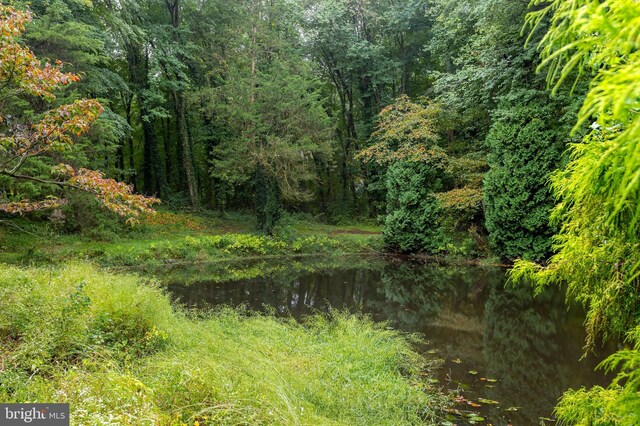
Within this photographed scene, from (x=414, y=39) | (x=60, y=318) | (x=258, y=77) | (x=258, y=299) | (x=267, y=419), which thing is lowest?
(x=258, y=299)

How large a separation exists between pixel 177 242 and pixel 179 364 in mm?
12379

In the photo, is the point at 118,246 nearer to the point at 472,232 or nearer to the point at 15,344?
the point at 15,344

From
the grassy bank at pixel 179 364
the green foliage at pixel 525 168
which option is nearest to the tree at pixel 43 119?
the grassy bank at pixel 179 364

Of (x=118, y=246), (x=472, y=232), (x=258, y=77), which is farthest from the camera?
(x=258, y=77)

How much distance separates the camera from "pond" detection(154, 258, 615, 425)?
4844mm

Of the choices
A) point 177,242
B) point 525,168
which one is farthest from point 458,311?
point 177,242

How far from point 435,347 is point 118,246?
11388mm

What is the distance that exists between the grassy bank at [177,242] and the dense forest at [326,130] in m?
0.17

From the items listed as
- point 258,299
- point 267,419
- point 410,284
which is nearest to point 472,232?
point 410,284

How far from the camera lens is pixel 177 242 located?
14.9 m

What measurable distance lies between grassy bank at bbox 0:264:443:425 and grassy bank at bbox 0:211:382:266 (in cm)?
584

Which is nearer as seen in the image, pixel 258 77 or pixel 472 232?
pixel 472 232

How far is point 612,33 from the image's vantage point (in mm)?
1120

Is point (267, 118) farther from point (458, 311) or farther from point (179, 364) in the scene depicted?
point (179, 364)
